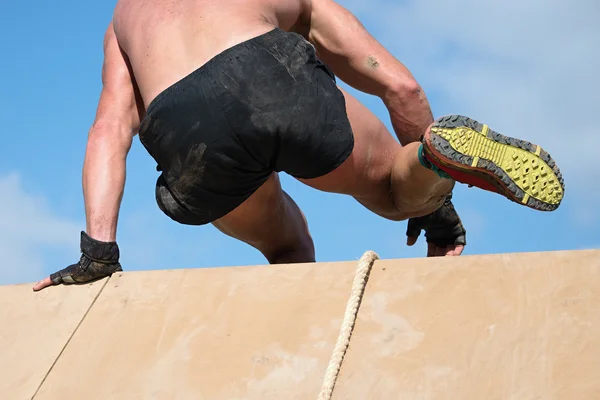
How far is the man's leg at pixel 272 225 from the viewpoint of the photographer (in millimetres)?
3369

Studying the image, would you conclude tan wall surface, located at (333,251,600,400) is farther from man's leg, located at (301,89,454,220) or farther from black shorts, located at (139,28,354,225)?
man's leg, located at (301,89,454,220)

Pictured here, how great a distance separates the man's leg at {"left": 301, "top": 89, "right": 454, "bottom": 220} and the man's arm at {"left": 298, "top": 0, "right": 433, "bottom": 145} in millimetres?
107

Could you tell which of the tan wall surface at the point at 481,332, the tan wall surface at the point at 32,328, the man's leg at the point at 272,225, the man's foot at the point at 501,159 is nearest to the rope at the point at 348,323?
the tan wall surface at the point at 481,332

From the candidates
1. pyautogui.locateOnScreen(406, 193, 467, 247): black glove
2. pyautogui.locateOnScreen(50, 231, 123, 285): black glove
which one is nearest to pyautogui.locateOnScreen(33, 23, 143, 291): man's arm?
pyautogui.locateOnScreen(50, 231, 123, 285): black glove

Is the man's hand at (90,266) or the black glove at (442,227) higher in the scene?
the black glove at (442,227)

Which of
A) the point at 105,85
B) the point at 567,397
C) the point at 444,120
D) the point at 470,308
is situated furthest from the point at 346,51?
the point at 567,397

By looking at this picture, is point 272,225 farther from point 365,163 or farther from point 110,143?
point 110,143

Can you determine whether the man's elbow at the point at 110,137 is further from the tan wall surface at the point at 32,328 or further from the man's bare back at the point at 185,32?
the tan wall surface at the point at 32,328

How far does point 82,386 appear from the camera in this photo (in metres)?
2.18

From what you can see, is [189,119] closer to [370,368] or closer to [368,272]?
[368,272]

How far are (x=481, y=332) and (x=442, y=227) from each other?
5.23ft

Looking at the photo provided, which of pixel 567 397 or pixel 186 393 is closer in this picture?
pixel 567 397

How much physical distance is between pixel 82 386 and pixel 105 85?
4.13 feet

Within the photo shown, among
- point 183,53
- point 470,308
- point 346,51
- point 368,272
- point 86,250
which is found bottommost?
point 470,308
